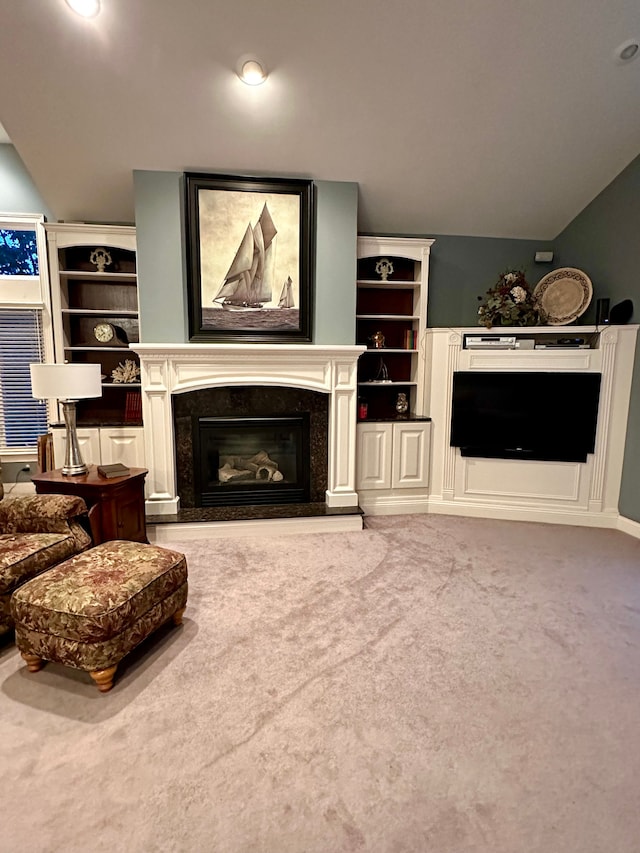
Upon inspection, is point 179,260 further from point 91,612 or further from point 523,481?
point 523,481

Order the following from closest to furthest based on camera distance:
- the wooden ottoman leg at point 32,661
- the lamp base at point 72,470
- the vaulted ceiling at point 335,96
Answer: the wooden ottoman leg at point 32,661
the vaulted ceiling at point 335,96
the lamp base at point 72,470

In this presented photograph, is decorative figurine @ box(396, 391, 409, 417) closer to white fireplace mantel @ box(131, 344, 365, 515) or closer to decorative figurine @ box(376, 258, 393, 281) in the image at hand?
Answer: white fireplace mantel @ box(131, 344, 365, 515)

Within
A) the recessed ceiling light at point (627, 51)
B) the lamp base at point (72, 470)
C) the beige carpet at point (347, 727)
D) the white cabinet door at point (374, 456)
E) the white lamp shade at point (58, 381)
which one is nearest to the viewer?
the beige carpet at point (347, 727)

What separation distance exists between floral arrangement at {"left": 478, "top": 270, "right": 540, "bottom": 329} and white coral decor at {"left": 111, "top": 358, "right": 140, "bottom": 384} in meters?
3.35

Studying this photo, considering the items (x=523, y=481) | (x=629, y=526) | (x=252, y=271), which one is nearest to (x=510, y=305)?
(x=523, y=481)

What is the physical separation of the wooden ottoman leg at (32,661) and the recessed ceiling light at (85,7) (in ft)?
11.3

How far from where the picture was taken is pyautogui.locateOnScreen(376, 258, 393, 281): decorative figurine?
438 centimetres

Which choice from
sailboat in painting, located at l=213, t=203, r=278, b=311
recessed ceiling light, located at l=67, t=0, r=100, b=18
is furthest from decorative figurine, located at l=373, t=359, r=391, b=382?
recessed ceiling light, located at l=67, t=0, r=100, b=18

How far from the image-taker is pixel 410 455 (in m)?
4.22

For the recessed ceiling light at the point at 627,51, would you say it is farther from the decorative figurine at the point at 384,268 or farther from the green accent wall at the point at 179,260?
the decorative figurine at the point at 384,268

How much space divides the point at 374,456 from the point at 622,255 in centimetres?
278

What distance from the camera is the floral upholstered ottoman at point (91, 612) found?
1.86 metres

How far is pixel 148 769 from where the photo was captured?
1.52 metres

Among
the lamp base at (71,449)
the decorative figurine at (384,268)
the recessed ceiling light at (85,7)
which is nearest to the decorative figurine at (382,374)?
the decorative figurine at (384,268)
